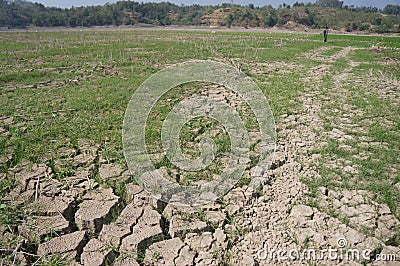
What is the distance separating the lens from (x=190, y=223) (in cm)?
332

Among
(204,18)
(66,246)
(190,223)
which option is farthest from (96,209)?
(204,18)

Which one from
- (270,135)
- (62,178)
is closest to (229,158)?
(270,135)

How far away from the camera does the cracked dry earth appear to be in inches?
116

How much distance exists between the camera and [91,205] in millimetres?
3604

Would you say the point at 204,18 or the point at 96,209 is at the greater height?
the point at 204,18

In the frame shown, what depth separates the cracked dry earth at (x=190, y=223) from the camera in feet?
9.64

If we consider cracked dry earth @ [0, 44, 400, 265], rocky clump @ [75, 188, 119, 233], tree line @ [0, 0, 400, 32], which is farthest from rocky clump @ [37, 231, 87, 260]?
tree line @ [0, 0, 400, 32]

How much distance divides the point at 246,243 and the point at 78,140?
369 centimetres

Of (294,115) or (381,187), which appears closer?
(381,187)

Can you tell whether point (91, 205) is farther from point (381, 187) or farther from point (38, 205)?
A: point (381, 187)

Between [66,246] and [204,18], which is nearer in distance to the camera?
Result: [66,246]

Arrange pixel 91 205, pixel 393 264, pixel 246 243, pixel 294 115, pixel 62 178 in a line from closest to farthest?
pixel 393 264 → pixel 246 243 → pixel 91 205 → pixel 62 178 → pixel 294 115

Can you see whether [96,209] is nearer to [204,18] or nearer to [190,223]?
[190,223]

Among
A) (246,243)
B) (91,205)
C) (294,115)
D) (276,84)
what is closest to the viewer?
(246,243)
